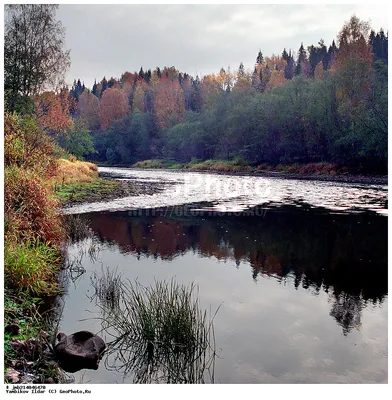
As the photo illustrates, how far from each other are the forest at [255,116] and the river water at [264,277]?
9.30 metres

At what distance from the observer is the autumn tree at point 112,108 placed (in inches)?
3713

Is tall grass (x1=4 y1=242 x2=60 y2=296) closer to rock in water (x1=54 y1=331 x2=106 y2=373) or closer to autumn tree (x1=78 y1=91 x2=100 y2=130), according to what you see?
rock in water (x1=54 y1=331 x2=106 y2=373)

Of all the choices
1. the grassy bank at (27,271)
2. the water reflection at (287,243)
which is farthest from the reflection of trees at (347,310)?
the grassy bank at (27,271)

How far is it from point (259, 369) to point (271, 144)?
5230cm

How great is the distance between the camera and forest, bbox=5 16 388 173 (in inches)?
1570

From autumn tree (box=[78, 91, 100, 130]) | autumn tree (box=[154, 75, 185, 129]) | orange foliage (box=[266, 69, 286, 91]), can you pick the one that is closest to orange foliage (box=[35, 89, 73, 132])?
orange foliage (box=[266, 69, 286, 91])

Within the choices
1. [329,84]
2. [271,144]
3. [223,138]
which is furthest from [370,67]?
[223,138]

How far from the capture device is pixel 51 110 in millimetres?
33000

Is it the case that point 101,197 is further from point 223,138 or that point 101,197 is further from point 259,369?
point 223,138

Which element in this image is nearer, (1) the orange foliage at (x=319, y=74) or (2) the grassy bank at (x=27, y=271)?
(2) the grassy bank at (x=27, y=271)

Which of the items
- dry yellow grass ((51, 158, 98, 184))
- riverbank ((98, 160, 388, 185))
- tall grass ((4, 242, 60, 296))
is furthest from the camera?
riverbank ((98, 160, 388, 185))

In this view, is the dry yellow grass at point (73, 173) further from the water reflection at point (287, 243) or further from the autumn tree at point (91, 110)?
the autumn tree at point (91, 110)

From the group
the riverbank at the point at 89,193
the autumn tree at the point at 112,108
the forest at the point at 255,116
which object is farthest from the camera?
the autumn tree at the point at 112,108
